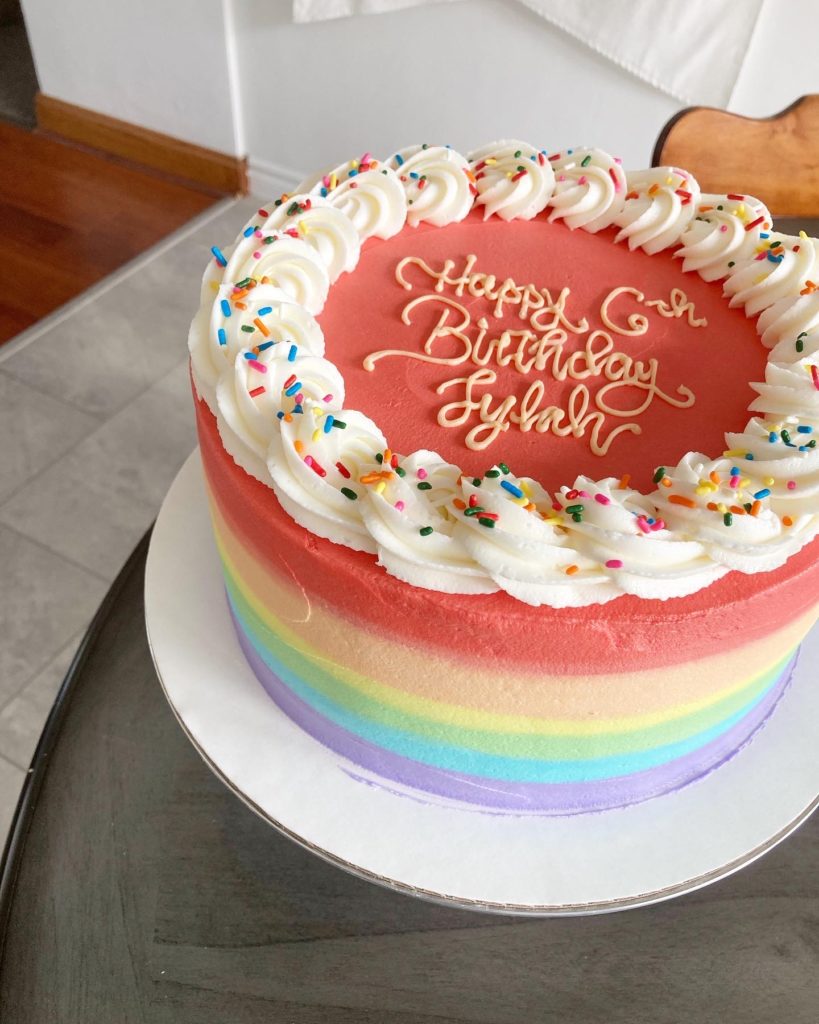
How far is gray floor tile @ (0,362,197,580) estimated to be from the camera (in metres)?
2.81

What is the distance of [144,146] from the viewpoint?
4.31 m

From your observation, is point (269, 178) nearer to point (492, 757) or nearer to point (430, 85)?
point (430, 85)

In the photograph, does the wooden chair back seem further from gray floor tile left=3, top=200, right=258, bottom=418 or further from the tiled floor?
gray floor tile left=3, top=200, right=258, bottom=418

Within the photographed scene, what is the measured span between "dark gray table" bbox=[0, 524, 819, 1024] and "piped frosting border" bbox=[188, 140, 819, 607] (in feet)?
1.60

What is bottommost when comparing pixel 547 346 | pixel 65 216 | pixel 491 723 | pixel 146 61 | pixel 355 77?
pixel 65 216

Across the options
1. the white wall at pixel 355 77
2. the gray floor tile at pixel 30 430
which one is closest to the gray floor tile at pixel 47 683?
the gray floor tile at pixel 30 430

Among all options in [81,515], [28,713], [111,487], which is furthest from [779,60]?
[28,713]

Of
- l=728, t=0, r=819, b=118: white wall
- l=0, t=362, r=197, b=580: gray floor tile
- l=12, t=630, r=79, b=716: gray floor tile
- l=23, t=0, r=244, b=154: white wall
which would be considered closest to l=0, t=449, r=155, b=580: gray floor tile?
l=0, t=362, r=197, b=580: gray floor tile

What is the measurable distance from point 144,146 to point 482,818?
398 cm

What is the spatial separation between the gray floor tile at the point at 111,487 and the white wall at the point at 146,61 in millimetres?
1513

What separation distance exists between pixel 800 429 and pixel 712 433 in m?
0.12

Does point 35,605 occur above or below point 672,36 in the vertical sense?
below

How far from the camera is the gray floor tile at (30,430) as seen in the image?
299 centimetres

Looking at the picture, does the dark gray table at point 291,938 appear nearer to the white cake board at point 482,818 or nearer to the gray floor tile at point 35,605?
the white cake board at point 482,818
